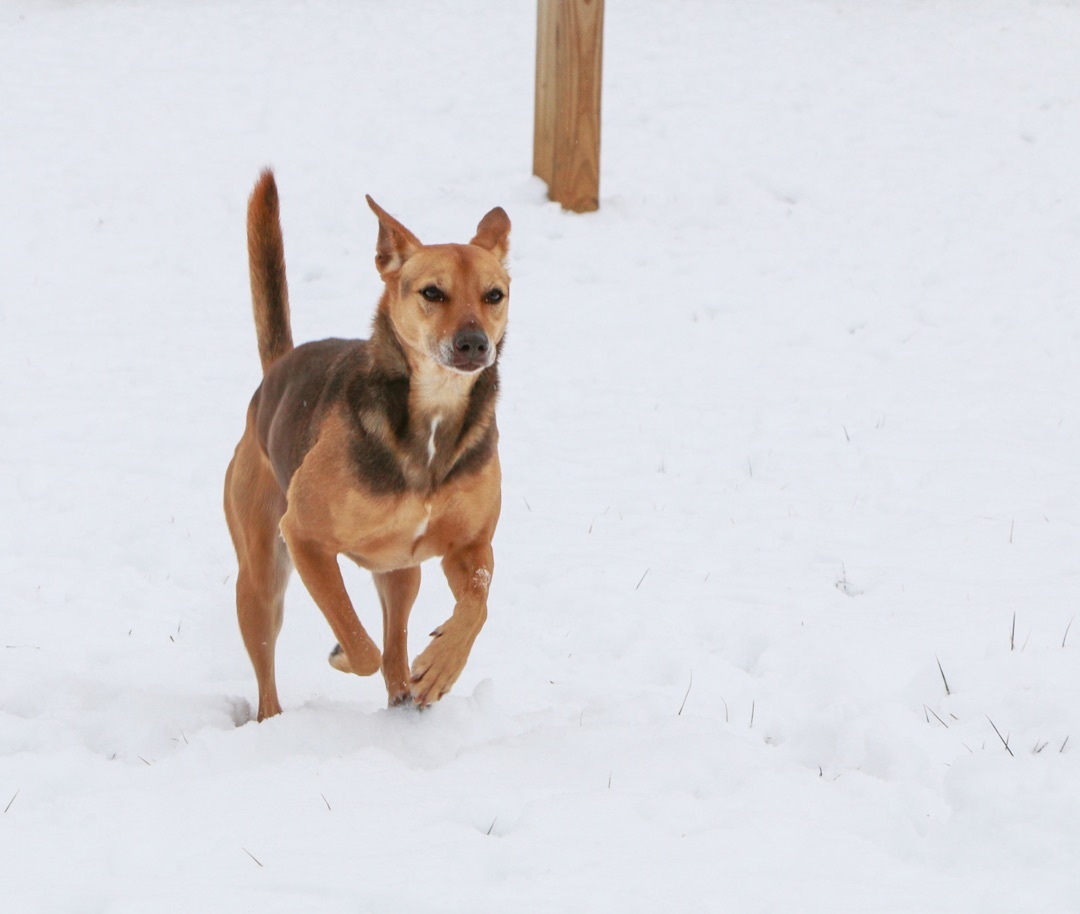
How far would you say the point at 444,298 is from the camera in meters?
3.88

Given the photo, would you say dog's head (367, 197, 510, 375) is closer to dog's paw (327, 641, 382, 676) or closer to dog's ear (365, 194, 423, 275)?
dog's ear (365, 194, 423, 275)

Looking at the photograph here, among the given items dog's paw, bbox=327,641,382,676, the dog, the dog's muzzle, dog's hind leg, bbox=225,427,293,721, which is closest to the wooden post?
the dog

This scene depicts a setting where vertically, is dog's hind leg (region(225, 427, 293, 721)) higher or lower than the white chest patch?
lower

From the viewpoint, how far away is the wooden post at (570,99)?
8.71 meters

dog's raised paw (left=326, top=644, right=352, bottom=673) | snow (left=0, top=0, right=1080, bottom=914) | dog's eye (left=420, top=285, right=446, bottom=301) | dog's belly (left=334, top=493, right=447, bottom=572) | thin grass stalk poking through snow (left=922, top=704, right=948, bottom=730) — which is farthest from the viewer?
dog's raised paw (left=326, top=644, right=352, bottom=673)

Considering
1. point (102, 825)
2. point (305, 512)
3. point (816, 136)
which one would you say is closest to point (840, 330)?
point (816, 136)

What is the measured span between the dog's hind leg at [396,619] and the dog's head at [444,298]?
903 millimetres

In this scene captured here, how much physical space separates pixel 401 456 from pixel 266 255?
1101 millimetres

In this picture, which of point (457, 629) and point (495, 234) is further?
point (495, 234)

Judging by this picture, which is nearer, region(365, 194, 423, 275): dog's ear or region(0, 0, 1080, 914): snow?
region(0, 0, 1080, 914): snow

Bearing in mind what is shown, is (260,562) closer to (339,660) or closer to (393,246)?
(339,660)

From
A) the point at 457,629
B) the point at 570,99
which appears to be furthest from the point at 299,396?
the point at 570,99

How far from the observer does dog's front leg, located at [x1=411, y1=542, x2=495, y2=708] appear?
3.67 meters

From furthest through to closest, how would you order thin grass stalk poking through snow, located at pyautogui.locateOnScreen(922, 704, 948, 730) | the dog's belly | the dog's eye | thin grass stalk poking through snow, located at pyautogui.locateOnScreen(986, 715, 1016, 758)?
the dog's eye → the dog's belly → thin grass stalk poking through snow, located at pyautogui.locateOnScreen(922, 704, 948, 730) → thin grass stalk poking through snow, located at pyautogui.locateOnScreen(986, 715, 1016, 758)
